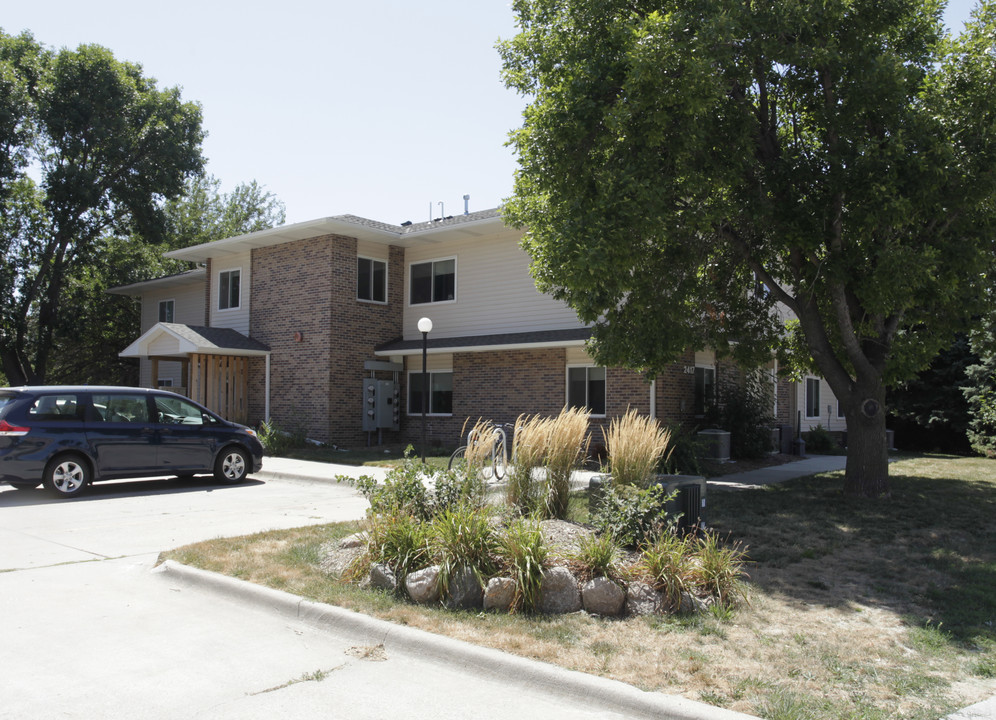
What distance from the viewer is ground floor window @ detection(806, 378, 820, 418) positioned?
25.1 m

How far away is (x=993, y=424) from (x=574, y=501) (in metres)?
19.5

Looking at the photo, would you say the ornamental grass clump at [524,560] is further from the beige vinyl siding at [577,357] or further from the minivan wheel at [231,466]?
the beige vinyl siding at [577,357]

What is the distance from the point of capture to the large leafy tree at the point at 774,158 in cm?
976

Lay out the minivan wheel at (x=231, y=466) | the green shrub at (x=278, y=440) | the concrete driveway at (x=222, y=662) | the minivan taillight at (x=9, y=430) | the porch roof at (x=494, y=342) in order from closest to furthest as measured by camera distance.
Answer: the concrete driveway at (x=222, y=662), the minivan taillight at (x=9, y=430), the minivan wheel at (x=231, y=466), the porch roof at (x=494, y=342), the green shrub at (x=278, y=440)

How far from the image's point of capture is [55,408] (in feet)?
39.1

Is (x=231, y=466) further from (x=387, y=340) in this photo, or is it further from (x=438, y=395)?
(x=387, y=340)

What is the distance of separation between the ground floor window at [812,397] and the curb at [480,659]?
2209 centimetres

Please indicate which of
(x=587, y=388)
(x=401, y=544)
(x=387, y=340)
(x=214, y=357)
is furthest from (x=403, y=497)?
(x=214, y=357)

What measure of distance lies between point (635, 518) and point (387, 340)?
1616 centimetres

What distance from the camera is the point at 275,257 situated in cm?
2244

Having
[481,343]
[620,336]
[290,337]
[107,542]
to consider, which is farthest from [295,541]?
[290,337]

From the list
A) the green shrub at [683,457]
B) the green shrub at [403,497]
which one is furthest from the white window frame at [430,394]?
the green shrub at [403,497]

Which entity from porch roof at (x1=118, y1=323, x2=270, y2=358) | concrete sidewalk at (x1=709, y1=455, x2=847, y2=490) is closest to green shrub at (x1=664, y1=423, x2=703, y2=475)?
concrete sidewalk at (x1=709, y1=455, x2=847, y2=490)

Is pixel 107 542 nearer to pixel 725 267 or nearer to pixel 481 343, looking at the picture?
pixel 725 267
